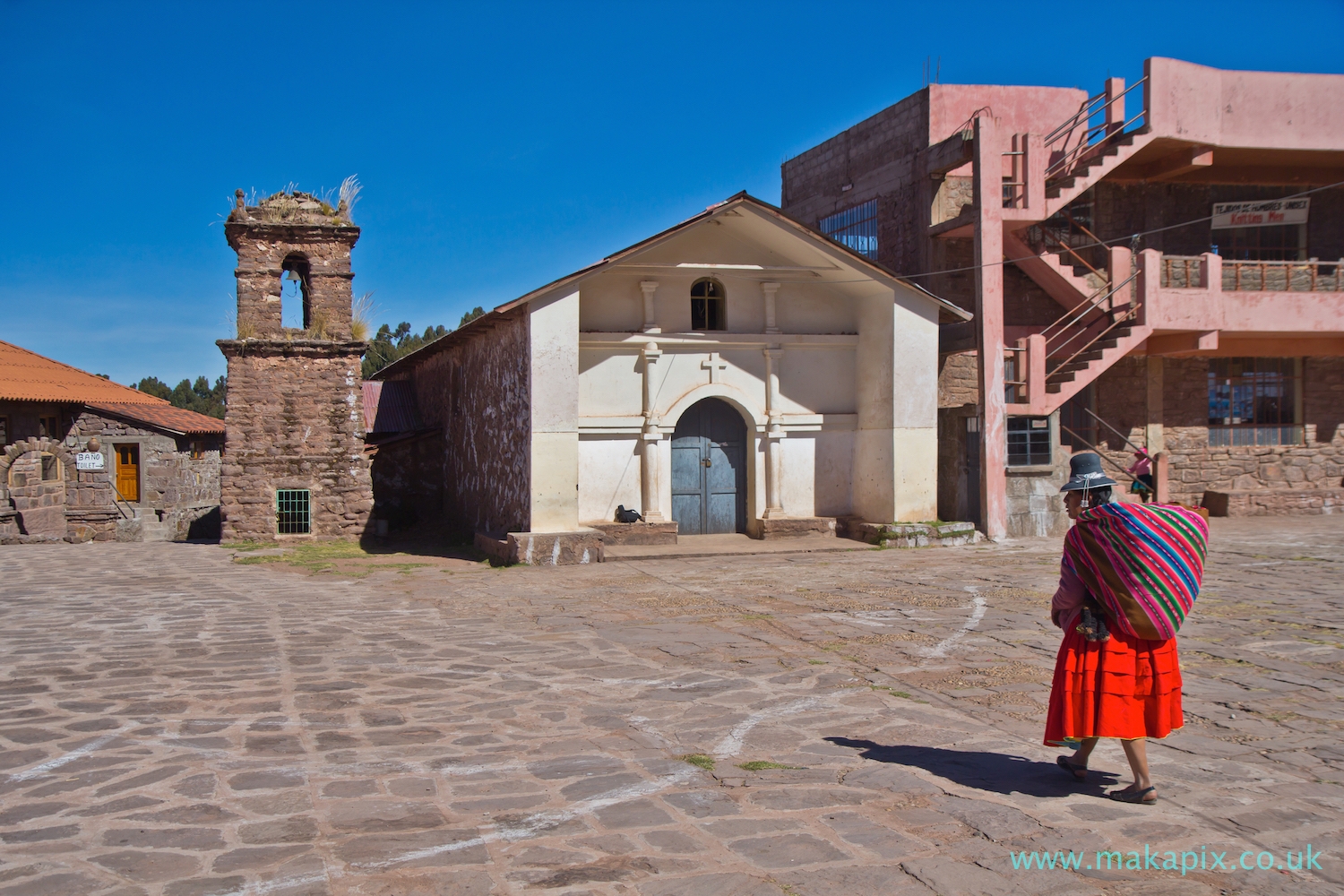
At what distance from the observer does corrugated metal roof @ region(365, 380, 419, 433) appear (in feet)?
82.4

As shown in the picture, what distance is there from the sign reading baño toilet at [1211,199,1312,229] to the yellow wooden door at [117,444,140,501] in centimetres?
2511

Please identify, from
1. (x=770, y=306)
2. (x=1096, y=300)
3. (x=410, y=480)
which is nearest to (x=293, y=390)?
(x=410, y=480)

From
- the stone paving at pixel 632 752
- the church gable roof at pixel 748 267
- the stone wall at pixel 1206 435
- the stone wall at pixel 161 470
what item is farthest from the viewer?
the stone wall at pixel 161 470

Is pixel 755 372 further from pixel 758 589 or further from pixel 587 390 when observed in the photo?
pixel 758 589

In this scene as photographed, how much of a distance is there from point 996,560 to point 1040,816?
32.1 ft

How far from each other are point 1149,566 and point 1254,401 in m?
19.0

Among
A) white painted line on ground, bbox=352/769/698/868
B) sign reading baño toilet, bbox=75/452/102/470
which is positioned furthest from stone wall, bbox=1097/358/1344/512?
sign reading baño toilet, bbox=75/452/102/470

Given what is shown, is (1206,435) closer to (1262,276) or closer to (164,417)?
(1262,276)

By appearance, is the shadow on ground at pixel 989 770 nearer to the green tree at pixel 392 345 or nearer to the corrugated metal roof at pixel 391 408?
the corrugated metal roof at pixel 391 408

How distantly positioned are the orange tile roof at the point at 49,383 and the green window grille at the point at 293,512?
10114 millimetres

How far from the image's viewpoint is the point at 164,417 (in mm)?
24875

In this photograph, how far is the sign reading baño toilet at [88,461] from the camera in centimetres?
2233

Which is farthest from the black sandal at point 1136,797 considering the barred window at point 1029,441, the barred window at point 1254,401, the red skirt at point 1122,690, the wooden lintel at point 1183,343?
the barred window at point 1254,401

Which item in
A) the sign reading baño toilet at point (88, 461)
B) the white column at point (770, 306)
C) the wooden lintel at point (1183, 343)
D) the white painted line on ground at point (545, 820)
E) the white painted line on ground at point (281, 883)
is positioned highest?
the white column at point (770, 306)
